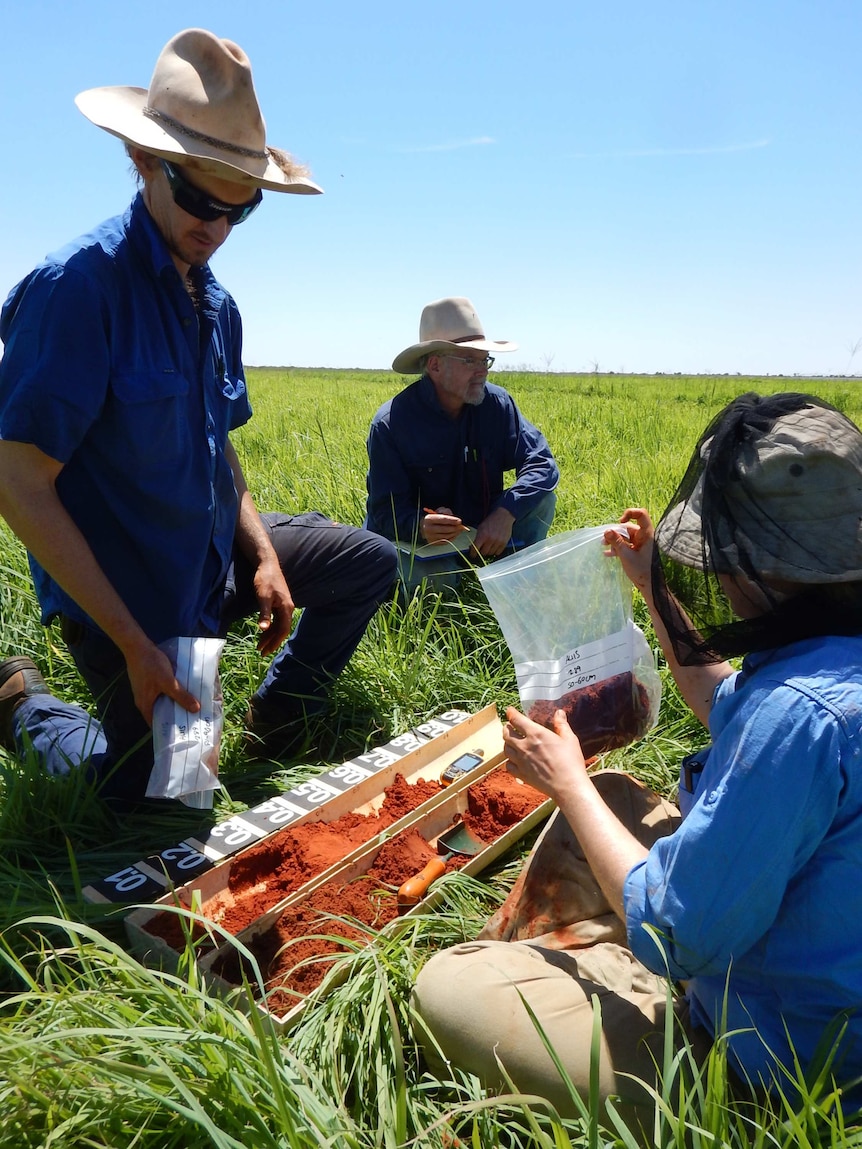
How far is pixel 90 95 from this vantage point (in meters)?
2.20

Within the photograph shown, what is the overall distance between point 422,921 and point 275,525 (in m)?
1.53

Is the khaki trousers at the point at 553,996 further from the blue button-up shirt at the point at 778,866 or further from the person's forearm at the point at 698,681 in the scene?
the person's forearm at the point at 698,681

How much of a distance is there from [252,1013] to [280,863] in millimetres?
983

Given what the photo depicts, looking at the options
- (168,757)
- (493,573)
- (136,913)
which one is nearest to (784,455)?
(493,573)

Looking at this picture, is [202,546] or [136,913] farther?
[202,546]

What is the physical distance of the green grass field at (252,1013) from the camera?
1239 mm

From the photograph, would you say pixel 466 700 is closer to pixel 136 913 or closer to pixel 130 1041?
pixel 136 913

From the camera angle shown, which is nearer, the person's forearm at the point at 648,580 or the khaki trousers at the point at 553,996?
the khaki trousers at the point at 553,996

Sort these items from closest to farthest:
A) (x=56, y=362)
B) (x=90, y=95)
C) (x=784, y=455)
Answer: (x=784, y=455)
(x=56, y=362)
(x=90, y=95)

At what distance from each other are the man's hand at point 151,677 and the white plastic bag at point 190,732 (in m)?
0.02

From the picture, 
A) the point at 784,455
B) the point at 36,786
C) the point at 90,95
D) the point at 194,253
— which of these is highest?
the point at 90,95

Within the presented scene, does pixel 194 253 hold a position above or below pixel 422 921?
above

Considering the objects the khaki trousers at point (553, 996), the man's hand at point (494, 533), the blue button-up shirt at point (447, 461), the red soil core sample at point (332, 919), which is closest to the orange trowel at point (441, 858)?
the red soil core sample at point (332, 919)

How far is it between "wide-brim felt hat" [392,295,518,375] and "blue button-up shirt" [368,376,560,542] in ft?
0.64
